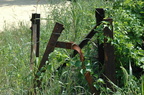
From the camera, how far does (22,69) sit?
387 centimetres

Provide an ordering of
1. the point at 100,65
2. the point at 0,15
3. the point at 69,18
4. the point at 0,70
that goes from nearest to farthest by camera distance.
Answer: the point at 100,65
the point at 0,70
the point at 69,18
the point at 0,15

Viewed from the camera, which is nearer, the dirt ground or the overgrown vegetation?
the overgrown vegetation

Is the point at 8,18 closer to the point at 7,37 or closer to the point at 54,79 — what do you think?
the point at 7,37

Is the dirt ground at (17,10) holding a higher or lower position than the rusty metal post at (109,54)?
lower

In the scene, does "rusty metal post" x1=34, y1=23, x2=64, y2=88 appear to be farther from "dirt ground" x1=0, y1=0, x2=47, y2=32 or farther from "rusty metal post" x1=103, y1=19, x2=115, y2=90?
"dirt ground" x1=0, y1=0, x2=47, y2=32

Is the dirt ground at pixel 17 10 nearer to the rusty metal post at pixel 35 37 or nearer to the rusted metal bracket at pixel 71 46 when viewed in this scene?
the rusty metal post at pixel 35 37

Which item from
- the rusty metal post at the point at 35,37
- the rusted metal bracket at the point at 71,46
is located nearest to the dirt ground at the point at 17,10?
the rusty metal post at the point at 35,37

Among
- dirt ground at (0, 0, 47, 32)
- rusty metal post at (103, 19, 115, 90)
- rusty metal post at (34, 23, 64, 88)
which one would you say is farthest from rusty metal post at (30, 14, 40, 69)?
dirt ground at (0, 0, 47, 32)

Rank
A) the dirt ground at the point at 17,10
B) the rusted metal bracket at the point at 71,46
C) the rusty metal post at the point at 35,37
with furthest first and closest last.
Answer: the dirt ground at the point at 17,10 → the rusty metal post at the point at 35,37 → the rusted metal bracket at the point at 71,46

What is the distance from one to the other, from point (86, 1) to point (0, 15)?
4.92 meters

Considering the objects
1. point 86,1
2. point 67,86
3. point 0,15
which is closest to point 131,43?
point 67,86

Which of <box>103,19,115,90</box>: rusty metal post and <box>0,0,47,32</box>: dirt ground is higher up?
<box>103,19,115,90</box>: rusty metal post

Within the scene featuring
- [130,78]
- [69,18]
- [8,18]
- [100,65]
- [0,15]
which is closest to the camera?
[130,78]

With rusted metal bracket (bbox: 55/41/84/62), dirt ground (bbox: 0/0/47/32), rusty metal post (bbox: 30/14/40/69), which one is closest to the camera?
rusted metal bracket (bbox: 55/41/84/62)
